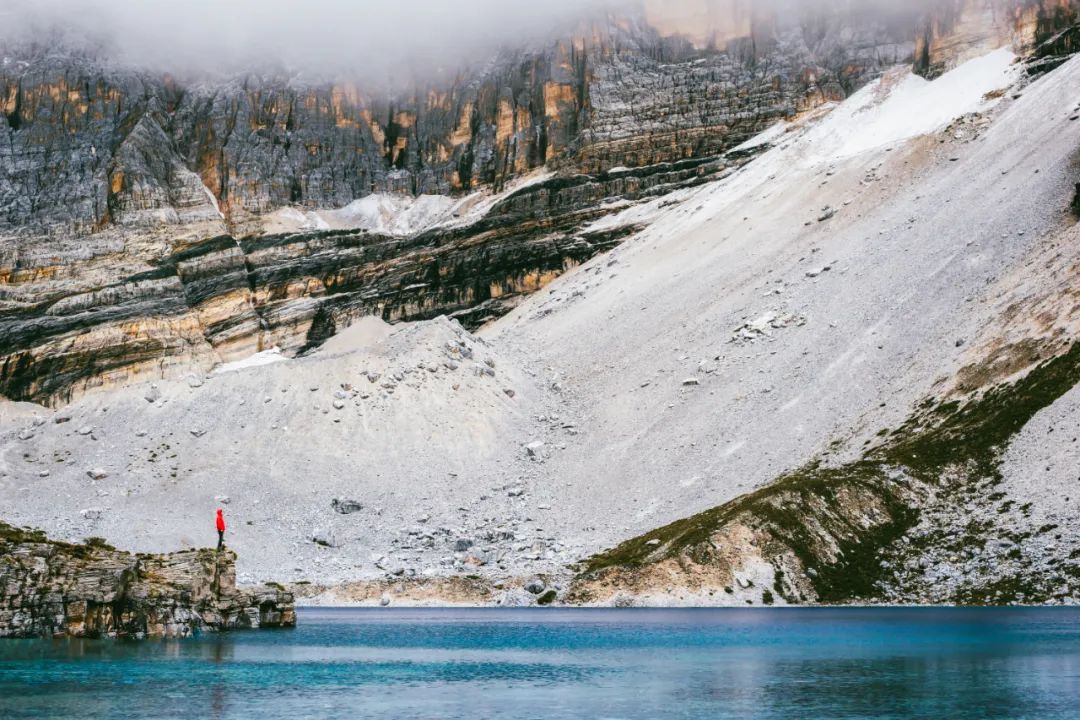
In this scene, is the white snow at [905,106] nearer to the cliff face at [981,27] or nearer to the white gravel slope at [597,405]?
the cliff face at [981,27]

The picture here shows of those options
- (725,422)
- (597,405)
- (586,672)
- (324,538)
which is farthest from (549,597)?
(586,672)

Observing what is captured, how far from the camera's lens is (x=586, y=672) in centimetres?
5078

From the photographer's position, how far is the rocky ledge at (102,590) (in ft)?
192

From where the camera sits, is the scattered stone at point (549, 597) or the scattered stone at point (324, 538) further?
the scattered stone at point (324, 538)

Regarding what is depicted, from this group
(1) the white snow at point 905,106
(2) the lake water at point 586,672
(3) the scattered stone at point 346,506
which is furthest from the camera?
(1) the white snow at point 905,106

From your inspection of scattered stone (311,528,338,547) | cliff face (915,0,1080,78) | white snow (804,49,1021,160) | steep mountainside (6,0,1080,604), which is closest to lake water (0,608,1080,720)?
steep mountainside (6,0,1080,604)

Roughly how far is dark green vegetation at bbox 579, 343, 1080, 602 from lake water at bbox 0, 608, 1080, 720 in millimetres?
13652

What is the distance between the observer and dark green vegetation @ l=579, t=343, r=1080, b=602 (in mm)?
90250

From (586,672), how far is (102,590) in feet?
82.1

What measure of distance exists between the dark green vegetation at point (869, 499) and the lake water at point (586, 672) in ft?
44.8

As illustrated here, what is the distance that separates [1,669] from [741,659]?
1199 inches

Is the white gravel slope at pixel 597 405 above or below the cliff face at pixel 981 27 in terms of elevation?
below

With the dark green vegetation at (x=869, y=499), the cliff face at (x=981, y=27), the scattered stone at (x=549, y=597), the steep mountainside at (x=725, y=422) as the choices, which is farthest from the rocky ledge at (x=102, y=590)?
the cliff face at (x=981, y=27)

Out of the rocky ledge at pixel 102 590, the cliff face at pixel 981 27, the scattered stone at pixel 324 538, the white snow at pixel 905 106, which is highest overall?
the cliff face at pixel 981 27
